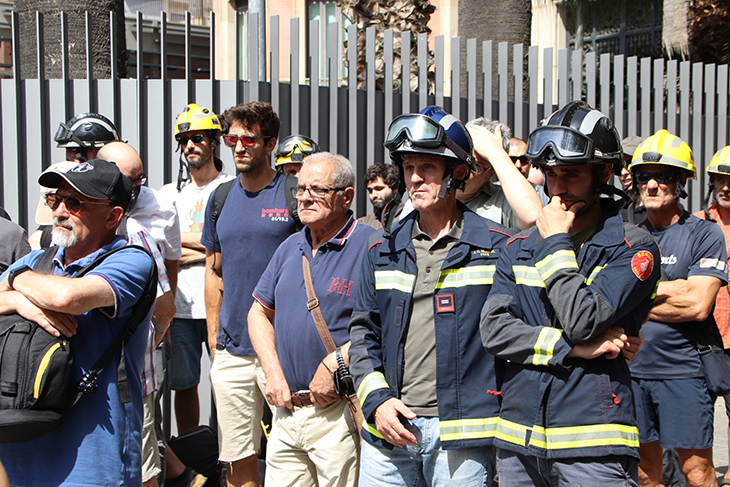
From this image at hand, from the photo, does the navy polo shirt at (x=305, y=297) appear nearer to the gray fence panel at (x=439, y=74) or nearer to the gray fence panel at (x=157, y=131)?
the gray fence panel at (x=157, y=131)

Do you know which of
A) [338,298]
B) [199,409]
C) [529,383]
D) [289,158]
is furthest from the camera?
[289,158]

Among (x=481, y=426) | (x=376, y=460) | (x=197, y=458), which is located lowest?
(x=197, y=458)

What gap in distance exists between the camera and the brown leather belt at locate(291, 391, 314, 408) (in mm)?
3504

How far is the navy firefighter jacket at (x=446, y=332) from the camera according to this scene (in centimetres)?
278

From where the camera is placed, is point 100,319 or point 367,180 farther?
point 367,180

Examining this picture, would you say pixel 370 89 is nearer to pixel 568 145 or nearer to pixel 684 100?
pixel 568 145

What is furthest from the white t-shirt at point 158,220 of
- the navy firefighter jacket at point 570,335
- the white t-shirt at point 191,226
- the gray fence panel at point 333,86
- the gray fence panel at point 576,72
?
the gray fence panel at point 576,72

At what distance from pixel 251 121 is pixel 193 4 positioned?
1033 inches

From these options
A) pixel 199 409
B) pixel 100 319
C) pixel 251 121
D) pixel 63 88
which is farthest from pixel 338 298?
pixel 63 88

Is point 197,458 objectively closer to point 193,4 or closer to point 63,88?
point 63,88

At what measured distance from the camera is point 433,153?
2.91 m

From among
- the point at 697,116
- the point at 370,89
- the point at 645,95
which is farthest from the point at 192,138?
the point at 697,116

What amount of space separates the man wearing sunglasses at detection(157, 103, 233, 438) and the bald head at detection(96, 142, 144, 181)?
2.93 feet

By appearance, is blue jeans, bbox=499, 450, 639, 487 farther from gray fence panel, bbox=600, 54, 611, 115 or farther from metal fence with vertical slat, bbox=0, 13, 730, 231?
gray fence panel, bbox=600, 54, 611, 115
